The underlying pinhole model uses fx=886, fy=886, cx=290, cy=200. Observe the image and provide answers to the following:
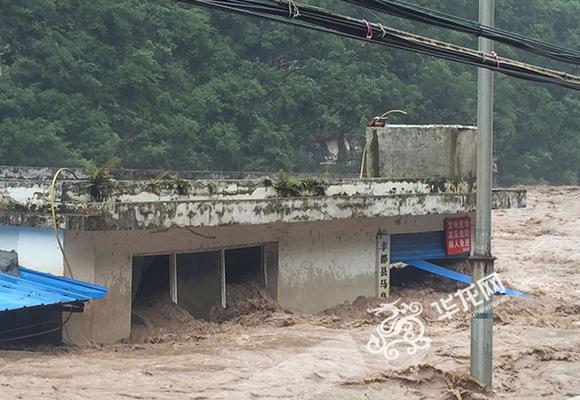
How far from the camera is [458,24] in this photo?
6863mm

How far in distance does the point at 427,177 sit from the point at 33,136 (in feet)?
65.1

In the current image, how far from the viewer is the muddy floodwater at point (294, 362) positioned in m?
7.41

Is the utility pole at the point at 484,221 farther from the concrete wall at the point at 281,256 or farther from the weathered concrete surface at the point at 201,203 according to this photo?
the concrete wall at the point at 281,256

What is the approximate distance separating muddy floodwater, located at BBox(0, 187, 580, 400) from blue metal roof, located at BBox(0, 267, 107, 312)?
0.51m

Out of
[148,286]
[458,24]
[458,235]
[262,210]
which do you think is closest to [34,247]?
[148,286]

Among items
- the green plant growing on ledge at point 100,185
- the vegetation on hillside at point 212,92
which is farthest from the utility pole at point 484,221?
the vegetation on hillside at point 212,92

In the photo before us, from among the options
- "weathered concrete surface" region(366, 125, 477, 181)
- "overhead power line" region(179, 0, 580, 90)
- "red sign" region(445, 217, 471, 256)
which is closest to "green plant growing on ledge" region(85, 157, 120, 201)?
"overhead power line" region(179, 0, 580, 90)

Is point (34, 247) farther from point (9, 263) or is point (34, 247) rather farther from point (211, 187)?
point (211, 187)

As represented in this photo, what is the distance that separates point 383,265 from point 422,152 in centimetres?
209

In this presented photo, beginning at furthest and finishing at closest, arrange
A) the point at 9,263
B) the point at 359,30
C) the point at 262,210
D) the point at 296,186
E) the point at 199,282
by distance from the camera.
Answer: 1. the point at 296,186
2. the point at 199,282
3. the point at 262,210
4. the point at 9,263
5. the point at 359,30

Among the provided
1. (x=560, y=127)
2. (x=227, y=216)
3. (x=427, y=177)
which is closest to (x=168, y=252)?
(x=227, y=216)

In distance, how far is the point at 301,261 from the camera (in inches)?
467

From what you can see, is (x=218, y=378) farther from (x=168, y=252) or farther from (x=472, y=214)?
(x=472, y=214)

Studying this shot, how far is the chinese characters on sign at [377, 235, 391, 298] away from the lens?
43.4ft
